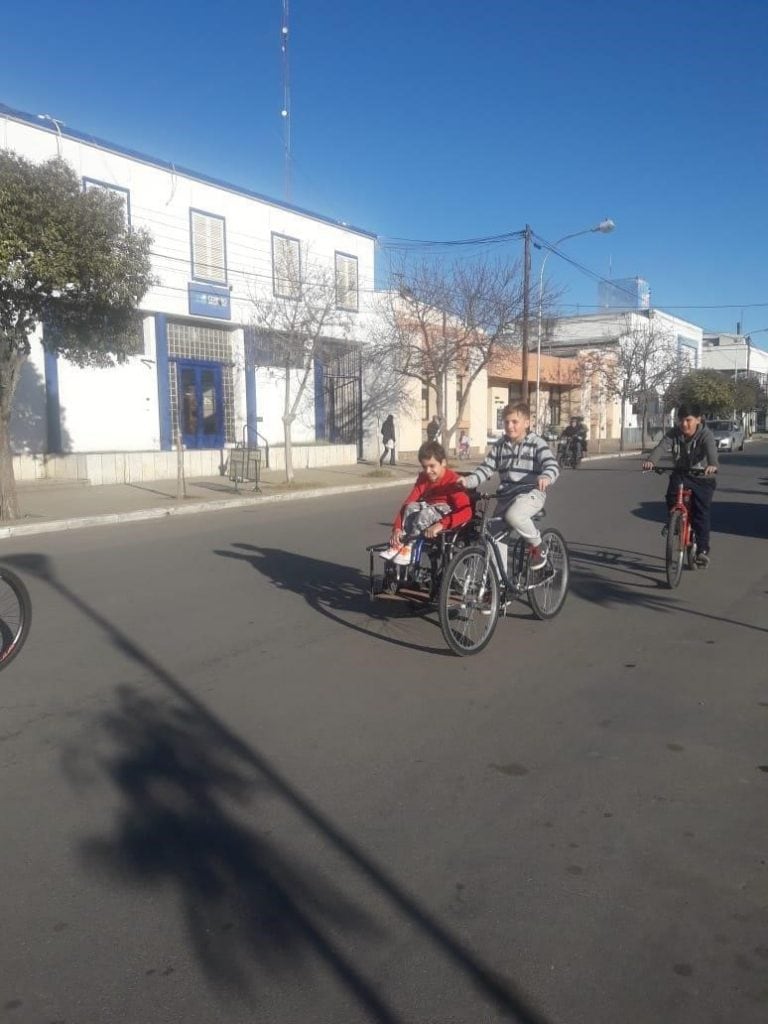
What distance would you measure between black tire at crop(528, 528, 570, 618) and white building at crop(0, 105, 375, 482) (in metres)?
13.0

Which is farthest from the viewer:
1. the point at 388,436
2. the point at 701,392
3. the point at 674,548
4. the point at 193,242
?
the point at 701,392

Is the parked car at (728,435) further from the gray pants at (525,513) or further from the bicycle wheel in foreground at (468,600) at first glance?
the bicycle wheel in foreground at (468,600)

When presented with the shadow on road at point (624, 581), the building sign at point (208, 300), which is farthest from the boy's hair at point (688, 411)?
the building sign at point (208, 300)

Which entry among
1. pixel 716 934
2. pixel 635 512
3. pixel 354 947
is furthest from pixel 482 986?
pixel 635 512

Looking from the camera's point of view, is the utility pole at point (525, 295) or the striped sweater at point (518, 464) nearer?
the striped sweater at point (518, 464)

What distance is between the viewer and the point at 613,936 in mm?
2861

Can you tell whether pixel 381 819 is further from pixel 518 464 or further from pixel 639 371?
pixel 639 371

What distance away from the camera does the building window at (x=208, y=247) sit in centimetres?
2369

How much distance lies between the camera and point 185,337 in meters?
24.3

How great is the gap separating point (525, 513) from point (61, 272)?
876 centimetres

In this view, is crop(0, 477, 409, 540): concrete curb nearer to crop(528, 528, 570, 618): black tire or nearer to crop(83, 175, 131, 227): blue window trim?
crop(83, 175, 131, 227): blue window trim

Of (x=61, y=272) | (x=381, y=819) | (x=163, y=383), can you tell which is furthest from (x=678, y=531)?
(x=163, y=383)

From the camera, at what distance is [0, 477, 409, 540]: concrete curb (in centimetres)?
1299

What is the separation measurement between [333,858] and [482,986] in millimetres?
895
